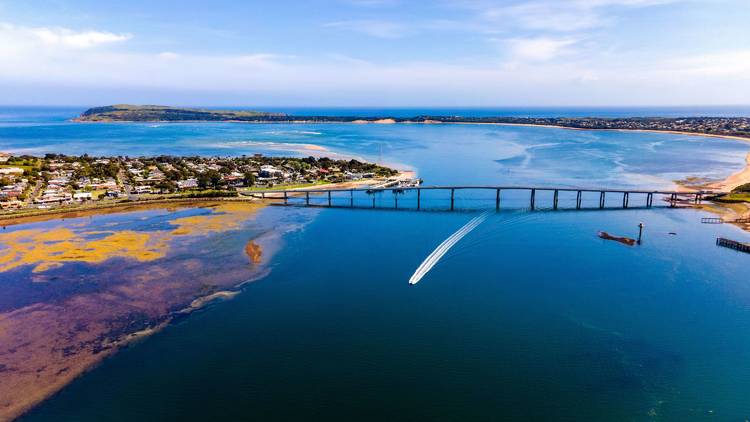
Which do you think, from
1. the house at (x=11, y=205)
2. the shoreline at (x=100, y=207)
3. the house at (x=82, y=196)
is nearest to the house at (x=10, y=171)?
the house at (x=11, y=205)

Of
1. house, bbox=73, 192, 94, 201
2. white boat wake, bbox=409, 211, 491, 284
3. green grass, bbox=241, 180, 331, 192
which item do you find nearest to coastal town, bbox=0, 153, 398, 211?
house, bbox=73, 192, 94, 201

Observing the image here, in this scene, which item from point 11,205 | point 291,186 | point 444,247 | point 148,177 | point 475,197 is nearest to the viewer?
point 444,247

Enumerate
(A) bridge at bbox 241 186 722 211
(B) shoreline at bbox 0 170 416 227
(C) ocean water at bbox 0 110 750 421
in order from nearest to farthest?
(C) ocean water at bbox 0 110 750 421
(B) shoreline at bbox 0 170 416 227
(A) bridge at bbox 241 186 722 211

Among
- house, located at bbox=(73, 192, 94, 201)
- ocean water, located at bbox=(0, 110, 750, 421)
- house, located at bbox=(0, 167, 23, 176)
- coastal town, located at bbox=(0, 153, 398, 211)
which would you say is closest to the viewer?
ocean water, located at bbox=(0, 110, 750, 421)

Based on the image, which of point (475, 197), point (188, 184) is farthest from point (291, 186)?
point (475, 197)

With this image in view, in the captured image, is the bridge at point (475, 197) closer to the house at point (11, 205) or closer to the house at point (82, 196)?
the house at point (82, 196)

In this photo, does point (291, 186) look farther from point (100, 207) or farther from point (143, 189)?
point (100, 207)

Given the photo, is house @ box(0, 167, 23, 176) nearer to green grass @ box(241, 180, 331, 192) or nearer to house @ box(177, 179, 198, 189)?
house @ box(177, 179, 198, 189)

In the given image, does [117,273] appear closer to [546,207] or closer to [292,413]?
[292,413]
